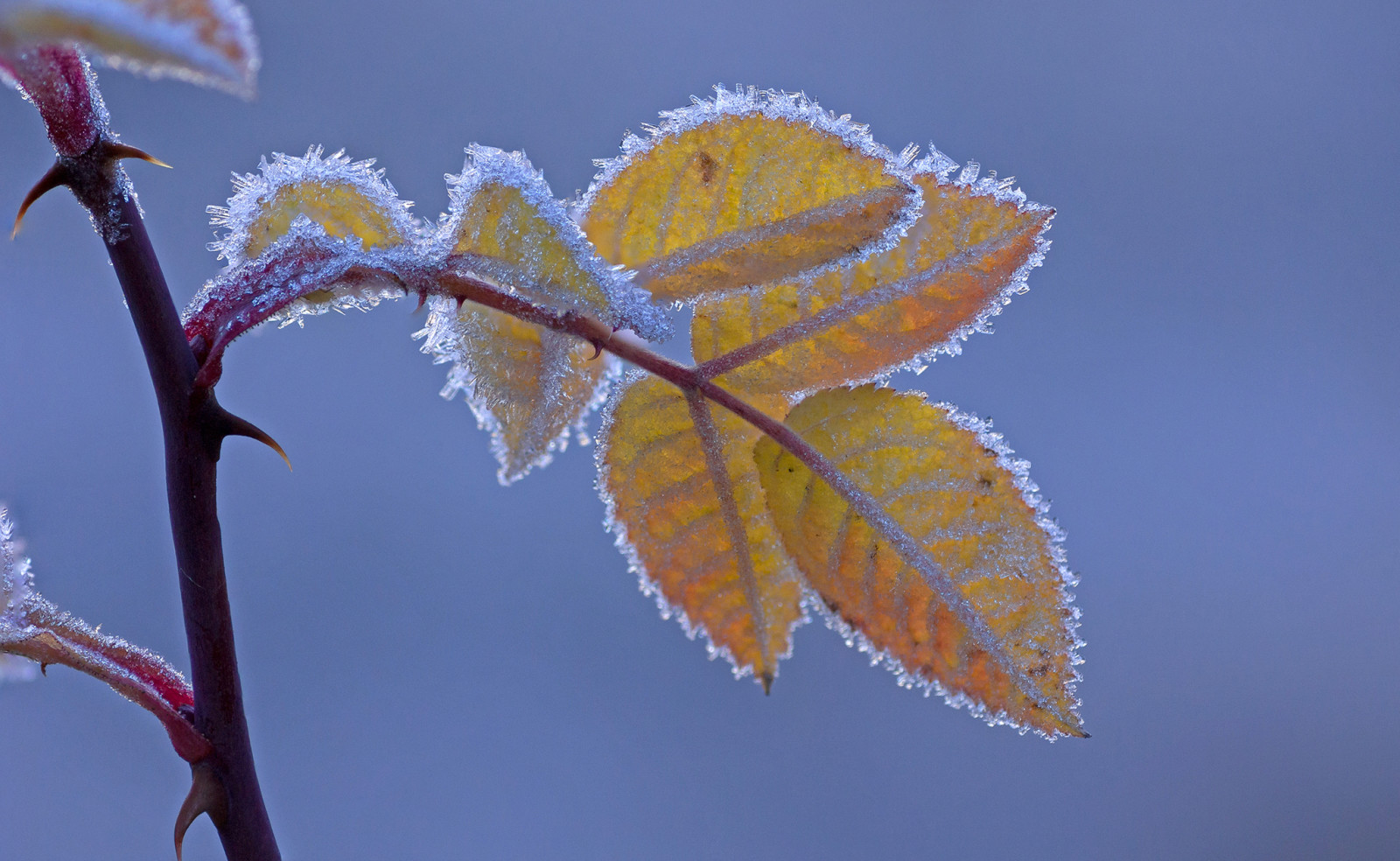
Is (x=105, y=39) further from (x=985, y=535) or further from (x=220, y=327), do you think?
(x=985, y=535)

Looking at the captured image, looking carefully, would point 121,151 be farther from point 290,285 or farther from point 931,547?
point 931,547

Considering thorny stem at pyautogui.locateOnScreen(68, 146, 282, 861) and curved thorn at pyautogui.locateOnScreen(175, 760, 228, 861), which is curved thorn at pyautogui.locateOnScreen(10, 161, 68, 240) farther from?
curved thorn at pyautogui.locateOnScreen(175, 760, 228, 861)

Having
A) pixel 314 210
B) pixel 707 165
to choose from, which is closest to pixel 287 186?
pixel 314 210

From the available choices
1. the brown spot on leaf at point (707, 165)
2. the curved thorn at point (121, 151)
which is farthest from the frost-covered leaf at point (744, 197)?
the curved thorn at point (121, 151)

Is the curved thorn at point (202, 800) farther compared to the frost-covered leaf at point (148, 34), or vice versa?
the curved thorn at point (202, 800)

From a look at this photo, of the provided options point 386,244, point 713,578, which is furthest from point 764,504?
point 386,244

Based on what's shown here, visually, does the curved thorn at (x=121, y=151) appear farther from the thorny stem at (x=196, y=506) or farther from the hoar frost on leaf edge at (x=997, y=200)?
the hoar frost on leaf edge at (x=997, y=200)
